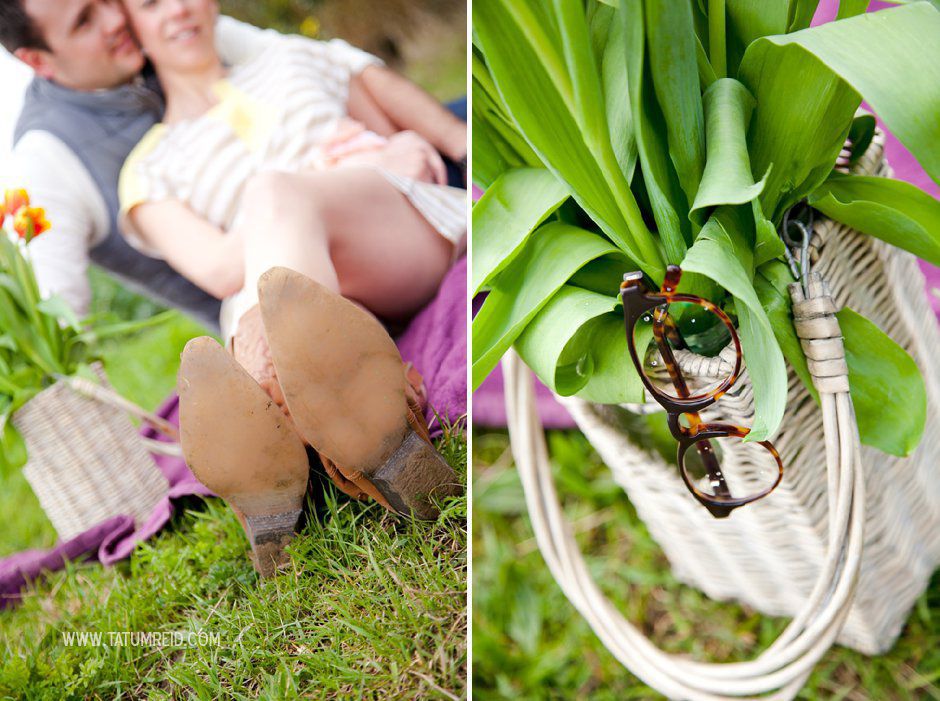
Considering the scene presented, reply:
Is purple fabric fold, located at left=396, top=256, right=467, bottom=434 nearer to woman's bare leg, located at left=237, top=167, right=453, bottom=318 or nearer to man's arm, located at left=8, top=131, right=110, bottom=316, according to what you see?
woman's bare leg, located at left=237, top=167, right=453, bottom=318

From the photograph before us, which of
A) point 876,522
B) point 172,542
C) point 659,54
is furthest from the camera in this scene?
point 876,522

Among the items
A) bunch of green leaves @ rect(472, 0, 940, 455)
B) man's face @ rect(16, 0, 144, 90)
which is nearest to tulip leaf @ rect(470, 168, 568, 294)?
bunch of green leaves @ rect(472, 0, 940, 455)

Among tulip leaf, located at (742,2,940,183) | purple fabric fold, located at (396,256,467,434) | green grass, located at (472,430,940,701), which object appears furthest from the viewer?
green grass, located at (472,430,940,701)

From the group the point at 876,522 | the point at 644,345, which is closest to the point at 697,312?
the point at 644,345

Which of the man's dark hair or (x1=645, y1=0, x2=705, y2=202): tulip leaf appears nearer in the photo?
(x1=645, y1=0, x2=705, y2=202): tulip leaf

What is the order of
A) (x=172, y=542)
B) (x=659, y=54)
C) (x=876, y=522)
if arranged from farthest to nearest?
1. (x=876, y=522)
2. (x=172, y=542)
3. (x=659, y=54)

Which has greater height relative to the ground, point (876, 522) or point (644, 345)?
point (644, 345)

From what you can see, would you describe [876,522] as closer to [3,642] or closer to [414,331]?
[414,331]
